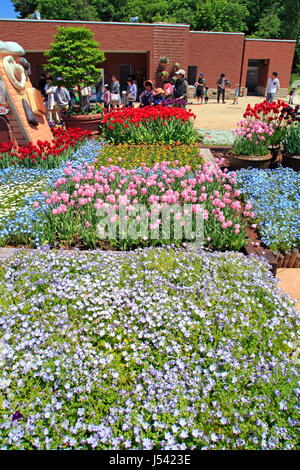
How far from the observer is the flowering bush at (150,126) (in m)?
8.35

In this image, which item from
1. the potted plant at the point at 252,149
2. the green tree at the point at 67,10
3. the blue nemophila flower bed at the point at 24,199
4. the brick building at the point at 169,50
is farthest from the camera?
the green tree at the point at 67,10

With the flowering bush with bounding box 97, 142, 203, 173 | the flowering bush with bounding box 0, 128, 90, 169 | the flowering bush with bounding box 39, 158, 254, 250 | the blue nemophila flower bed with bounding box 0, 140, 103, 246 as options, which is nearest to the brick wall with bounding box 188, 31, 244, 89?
the flowering bush with bounding box 97, 142, 203, 173

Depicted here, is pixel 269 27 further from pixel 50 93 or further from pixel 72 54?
pixel 72 54

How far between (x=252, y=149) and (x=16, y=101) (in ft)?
16.5

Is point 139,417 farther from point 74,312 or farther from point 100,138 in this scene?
point 100,138

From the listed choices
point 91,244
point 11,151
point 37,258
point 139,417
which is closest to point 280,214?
point 91,244

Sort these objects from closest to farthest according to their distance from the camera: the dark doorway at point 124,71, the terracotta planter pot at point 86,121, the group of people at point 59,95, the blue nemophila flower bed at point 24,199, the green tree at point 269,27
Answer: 1. the blue nemophila flower bed at point 24,199
2. the terracotta planter pot at point 86,121
3. the group of people at point 59,95
4. the dark doorway at point 124,71
5. the green tree at point 269,27

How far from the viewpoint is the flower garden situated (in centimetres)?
198

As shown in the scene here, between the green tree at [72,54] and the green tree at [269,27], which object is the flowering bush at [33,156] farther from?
the green tree at [269,27]

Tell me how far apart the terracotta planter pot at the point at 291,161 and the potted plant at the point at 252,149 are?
0.98 feet

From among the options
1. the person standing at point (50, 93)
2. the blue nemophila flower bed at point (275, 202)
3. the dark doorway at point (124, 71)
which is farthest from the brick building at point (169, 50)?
the blue nemophila flower bed at point (275, 202)

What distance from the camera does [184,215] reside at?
4051 millimetres

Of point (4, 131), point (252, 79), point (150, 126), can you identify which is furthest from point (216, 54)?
point (4, 131)

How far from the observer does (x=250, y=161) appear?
22.0 ft
